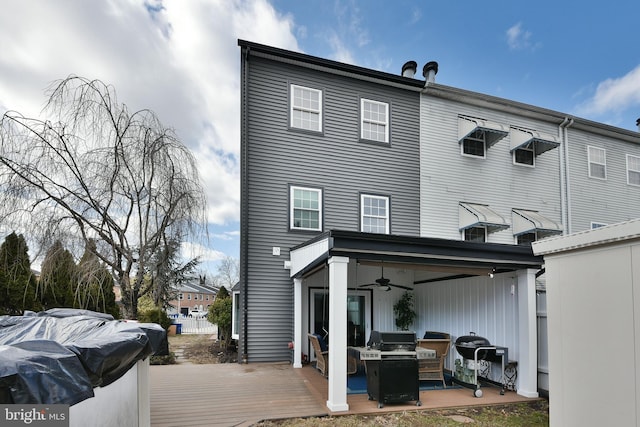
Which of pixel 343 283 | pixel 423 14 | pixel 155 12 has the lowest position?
pixel 343 283

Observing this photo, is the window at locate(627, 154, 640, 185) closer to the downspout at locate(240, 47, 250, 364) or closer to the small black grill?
the small black grill

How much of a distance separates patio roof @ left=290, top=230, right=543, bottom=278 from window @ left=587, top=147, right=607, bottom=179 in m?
8.64

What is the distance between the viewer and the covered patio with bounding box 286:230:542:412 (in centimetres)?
590

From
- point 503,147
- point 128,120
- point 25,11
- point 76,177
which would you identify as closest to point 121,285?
point 76,177

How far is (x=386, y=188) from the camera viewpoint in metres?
10.9

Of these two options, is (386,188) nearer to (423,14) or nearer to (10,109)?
(423,14)

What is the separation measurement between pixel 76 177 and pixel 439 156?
9445 millimetres

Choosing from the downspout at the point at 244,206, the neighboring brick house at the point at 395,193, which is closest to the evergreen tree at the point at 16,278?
the downspout at the point at 244,206

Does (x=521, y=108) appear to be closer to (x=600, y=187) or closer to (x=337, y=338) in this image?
(x=600, y=187)

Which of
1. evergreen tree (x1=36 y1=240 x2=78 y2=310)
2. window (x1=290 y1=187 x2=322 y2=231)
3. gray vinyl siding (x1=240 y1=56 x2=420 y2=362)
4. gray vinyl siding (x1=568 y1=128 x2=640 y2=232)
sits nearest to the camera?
evergreen tree (x1=36 y1=240 x2=78 y2=310)

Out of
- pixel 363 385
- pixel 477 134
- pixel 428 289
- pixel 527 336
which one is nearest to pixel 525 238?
pixel 477 134

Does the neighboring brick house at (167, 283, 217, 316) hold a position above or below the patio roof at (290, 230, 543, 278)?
below

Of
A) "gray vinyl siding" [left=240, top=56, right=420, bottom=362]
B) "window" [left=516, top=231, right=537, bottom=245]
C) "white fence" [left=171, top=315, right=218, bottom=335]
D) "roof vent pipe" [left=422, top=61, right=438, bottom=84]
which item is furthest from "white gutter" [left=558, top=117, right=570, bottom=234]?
"white fence" [left=171, top=315, right=218, bottom=335]

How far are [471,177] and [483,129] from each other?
1.45 m
